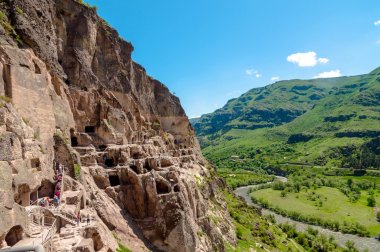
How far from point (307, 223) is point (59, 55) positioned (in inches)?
→ 3784

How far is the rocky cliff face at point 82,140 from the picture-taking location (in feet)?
77.4

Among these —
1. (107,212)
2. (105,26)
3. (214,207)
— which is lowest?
(214,207)

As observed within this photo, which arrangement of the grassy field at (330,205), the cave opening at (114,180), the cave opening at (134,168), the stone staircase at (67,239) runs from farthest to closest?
the grassy field at (330,205) → the cave opening at (134,168) → the cave opening at (114,180) → the stone staircase at (67,239)

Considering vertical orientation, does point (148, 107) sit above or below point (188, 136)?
above

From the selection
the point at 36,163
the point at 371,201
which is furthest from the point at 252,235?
the point at 371,201

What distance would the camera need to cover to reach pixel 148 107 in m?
73.9

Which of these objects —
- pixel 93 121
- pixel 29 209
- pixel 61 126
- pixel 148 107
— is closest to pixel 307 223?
pixel 148 107

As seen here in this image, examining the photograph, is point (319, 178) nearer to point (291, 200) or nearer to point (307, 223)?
point (291, 200)

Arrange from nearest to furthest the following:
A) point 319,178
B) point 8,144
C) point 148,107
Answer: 1. point 8,144
2. point 148,107
3. point 319,178

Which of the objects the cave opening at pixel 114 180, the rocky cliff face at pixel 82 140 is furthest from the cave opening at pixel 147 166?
the cave opening at pixel 114 180

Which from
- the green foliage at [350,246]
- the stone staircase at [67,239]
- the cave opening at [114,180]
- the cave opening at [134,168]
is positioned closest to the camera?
the stone staircase at [67,239]

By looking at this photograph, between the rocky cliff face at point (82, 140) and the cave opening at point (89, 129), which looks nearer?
the rocky cliff face at point (82, 140)

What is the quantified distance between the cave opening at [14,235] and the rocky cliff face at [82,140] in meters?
0.25

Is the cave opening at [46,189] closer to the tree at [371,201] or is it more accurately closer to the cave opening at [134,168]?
the cave opening at [134,168]
